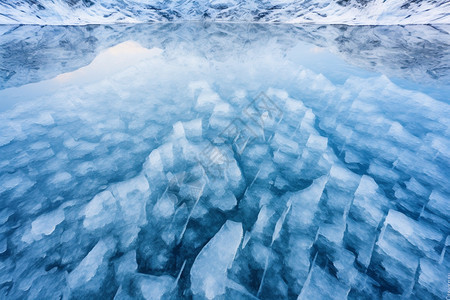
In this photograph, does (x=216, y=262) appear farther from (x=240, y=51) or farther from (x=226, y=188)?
(x=240, y=51)

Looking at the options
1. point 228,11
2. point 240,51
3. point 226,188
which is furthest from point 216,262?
point 228,11

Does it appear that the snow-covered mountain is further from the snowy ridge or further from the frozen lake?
the frozen lake

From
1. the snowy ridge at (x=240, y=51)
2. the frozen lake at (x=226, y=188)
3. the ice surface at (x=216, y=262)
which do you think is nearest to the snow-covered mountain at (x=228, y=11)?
the snowy ridge at (x=240, y=51)

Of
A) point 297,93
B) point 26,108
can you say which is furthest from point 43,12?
point 297,93

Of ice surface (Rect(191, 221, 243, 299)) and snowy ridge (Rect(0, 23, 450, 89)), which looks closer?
ice surface (Rect(191, 221, 243, 299))

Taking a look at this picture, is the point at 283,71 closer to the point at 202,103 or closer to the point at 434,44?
the point at 202,103

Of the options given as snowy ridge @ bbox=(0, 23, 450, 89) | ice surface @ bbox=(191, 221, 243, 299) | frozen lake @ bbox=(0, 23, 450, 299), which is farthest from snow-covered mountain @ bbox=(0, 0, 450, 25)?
ice surface @ bbox=(191, 221, 243, 299)
